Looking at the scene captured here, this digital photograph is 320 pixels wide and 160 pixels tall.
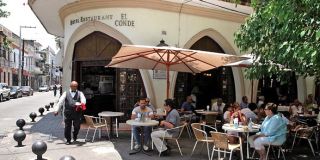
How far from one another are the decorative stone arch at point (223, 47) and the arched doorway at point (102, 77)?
1.62 m

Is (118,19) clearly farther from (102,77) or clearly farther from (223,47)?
(223,47)

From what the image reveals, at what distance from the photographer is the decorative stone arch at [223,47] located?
538 inches

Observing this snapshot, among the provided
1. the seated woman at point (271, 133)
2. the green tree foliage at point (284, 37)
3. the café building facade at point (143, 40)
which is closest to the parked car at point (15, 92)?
the café building facade at point (143, 40)

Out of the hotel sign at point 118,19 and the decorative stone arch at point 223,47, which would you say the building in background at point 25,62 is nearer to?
the hotel sign at point 118,19

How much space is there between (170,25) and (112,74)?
12.4ft

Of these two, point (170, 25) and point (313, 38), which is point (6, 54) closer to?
point (170, 25)

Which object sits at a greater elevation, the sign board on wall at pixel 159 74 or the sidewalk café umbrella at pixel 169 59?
the sidewalk café umbrella at pixel 169 59

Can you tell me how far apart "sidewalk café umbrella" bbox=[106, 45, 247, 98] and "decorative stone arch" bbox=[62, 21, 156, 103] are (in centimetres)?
177

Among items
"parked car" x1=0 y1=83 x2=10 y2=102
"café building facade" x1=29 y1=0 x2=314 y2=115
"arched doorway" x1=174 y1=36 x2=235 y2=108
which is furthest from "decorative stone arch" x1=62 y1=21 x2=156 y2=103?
"parked car" x1=0 y1=83 x2=10 y2=102

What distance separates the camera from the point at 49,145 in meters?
9.64

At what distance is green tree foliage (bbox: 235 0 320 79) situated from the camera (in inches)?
196

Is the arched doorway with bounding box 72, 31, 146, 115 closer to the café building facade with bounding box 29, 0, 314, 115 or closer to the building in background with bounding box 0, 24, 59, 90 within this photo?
the café building facade with bounding box 29, 0, 314, 115

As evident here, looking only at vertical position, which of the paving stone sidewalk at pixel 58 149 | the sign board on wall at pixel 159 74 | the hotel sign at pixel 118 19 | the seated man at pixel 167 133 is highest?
the hotel sign at pixel 118 19

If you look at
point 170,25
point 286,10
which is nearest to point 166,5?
point 170,25
